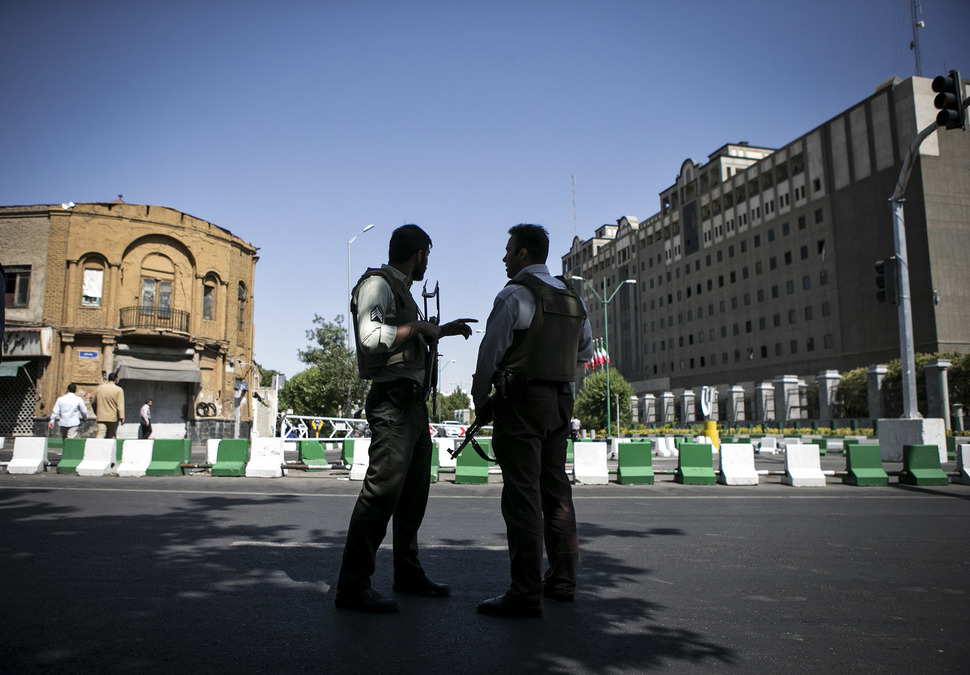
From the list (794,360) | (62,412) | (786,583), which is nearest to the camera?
(786,583)

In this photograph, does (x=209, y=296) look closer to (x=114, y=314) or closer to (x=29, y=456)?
(x=114, y=314)

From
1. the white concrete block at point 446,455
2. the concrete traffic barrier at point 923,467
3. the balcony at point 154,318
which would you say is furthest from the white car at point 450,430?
the concrete traffic barrier at point 923,467

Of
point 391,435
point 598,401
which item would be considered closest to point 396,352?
point 391,435

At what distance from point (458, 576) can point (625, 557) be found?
4.67 feet

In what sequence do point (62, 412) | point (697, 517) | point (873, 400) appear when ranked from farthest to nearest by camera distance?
point (873, 400)
point (62, 412)
point (697, 517)

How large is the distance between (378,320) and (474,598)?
1610 millimetres

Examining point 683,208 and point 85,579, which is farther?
point 683,208

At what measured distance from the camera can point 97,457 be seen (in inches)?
527

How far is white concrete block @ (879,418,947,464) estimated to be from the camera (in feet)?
49.4

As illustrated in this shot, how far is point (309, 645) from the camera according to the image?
9.39 ft

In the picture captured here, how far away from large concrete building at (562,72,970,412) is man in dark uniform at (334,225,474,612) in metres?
56.5

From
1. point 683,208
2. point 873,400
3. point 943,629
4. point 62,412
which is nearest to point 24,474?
point 62,412

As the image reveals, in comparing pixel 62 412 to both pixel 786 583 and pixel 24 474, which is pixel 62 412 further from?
pixel 786 583

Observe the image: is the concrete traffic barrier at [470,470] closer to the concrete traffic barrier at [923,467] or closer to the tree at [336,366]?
the concrete traffic barrier at [923,467]
